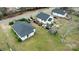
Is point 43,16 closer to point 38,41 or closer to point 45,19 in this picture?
point 45,19

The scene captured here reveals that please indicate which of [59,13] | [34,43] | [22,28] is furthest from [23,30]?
[59,13]

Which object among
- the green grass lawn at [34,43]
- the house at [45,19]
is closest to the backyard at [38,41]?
the green grass lawn at [34,43]

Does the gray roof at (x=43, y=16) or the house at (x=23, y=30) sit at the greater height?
the gray roof at (x=43, y=16)

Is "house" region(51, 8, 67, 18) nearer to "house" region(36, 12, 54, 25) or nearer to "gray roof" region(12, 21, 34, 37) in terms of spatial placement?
"house" region(36, 12, 54, 25)

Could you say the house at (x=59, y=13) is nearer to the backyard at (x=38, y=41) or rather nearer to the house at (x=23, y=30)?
the backyard at (x=38, y=41)

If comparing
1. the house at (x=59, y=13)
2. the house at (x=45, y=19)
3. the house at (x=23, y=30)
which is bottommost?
the house at (x=23, y=30)

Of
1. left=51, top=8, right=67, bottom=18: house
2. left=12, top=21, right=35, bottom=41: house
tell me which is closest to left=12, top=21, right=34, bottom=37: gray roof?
Result: left=12, top=21, right=35, bottom=41: house
